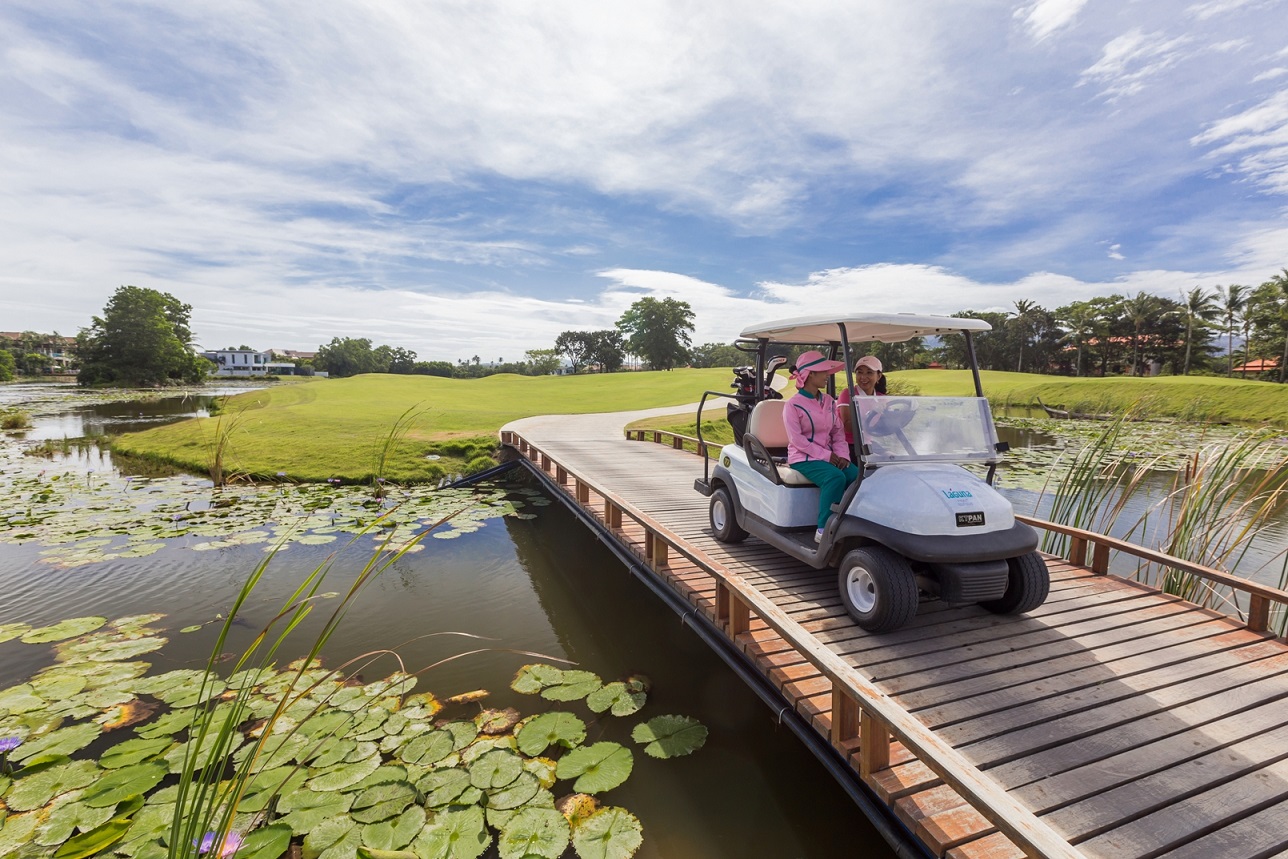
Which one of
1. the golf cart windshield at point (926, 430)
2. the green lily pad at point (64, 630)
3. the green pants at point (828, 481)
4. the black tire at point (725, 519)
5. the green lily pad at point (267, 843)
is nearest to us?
the green lily pad at point (267, 843)

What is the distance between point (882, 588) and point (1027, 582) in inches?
46.0

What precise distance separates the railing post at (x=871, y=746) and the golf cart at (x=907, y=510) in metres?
1.03

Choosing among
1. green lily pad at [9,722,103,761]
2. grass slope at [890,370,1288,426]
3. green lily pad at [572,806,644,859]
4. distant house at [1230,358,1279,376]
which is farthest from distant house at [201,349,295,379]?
distant house at [1230,358,1279,376]

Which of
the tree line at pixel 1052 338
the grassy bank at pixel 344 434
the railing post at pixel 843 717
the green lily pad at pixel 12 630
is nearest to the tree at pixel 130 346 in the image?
the tree line at pixel 1052 338

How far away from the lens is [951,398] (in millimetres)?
4410

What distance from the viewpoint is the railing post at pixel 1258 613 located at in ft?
12.9

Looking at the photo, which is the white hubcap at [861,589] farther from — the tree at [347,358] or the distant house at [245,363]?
the distant house at [245,363]

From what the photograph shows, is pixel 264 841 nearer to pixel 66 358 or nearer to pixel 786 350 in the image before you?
pixel 786 350

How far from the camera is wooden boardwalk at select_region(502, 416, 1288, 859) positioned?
2.41 meters

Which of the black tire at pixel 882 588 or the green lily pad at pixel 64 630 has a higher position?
the black tire at pixel 882 588

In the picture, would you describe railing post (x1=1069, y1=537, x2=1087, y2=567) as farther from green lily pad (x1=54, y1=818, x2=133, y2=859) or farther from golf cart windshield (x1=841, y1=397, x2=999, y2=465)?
green lily pad (x1=54, y1=818, x2=133, y2=859)

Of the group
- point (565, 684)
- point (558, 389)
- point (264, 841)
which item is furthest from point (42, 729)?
point (558, 389)

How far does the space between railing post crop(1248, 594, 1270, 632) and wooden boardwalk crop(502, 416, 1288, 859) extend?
0.7 inches

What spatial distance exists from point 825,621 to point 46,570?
886 centimetres
